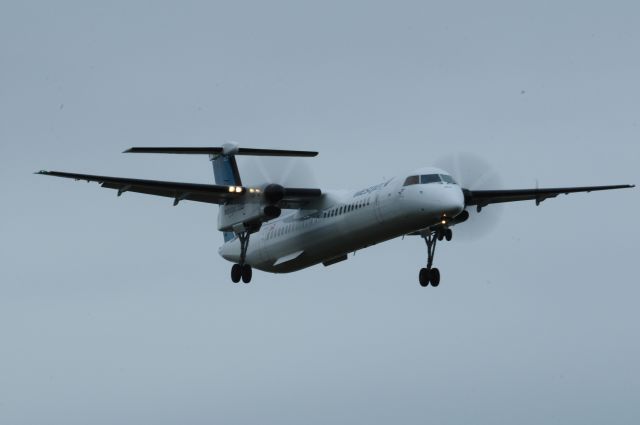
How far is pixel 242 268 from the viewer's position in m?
45.2

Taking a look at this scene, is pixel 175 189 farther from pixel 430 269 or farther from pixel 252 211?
A: pixel 430 269

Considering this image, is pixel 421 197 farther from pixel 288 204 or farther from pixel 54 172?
pixel 54 172

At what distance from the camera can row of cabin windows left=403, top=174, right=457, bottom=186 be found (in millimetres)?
39812

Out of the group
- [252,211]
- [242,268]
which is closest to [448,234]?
[252,211]

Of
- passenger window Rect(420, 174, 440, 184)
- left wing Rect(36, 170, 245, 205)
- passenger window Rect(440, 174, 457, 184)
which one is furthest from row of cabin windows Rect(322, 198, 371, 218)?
left wing Rect(36, 170, 245, 205)

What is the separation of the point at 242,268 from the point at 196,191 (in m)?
3.31

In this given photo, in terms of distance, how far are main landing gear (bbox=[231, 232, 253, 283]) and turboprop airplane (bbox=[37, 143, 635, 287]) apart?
0.03m

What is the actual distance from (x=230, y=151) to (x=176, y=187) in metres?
5.21

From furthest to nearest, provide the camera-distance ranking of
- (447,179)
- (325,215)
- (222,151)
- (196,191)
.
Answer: (222,151) → (196,191) → (325,215) → (447,179)

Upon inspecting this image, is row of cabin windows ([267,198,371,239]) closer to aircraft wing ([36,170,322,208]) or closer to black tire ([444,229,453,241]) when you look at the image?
aircraft wing ([36,170,322,208])

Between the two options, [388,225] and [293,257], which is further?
[293,257]

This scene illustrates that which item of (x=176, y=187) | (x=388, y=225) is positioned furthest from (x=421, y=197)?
(x=176, y=187)

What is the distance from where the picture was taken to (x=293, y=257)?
43.4 metres

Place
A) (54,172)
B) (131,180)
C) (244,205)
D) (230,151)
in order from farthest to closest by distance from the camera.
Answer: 1. (230,151)
2. (244,205)
3. (131,180)
4. (54,172)
